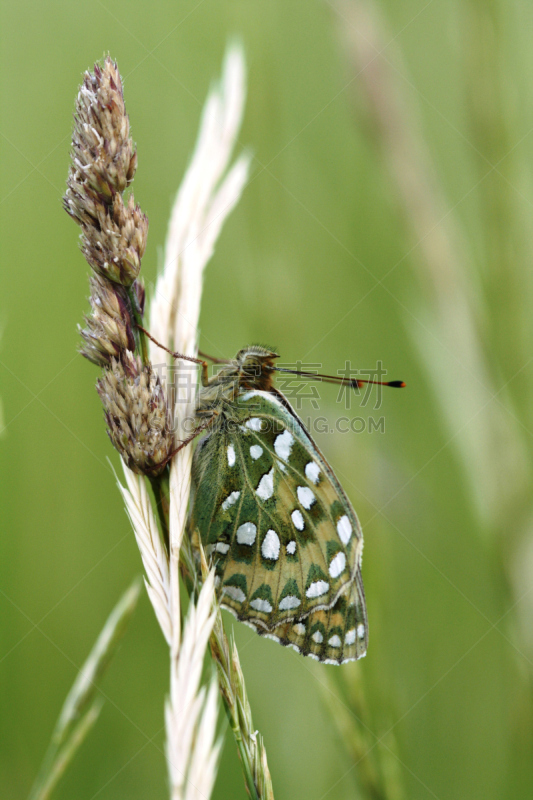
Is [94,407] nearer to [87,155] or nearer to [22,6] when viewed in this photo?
[87,155]

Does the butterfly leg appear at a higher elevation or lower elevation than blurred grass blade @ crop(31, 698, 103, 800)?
higher

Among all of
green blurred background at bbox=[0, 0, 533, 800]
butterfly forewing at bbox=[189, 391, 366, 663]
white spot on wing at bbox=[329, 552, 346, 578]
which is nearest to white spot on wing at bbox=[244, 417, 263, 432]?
butterfly forewing at bbox=[189, 391, 366, 663]

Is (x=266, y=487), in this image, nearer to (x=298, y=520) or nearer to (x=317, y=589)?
(x=298, y=520)

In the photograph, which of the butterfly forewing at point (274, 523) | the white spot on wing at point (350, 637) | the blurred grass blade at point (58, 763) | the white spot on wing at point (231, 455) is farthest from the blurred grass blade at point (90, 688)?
the white spot on wing at point (350, 637)

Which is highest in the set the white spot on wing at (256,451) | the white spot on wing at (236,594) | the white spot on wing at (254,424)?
the white spot on wing at (254,424)

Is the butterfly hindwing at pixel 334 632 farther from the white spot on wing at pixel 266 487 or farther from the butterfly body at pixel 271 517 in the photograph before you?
the white spot on wing at pixel 266 487

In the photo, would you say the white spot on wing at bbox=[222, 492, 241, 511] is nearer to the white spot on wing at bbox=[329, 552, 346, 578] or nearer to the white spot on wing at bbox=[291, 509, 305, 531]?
the white spot on wing at bbox=[291, 509, 305, 531]

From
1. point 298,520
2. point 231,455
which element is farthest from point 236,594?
point 231,455
